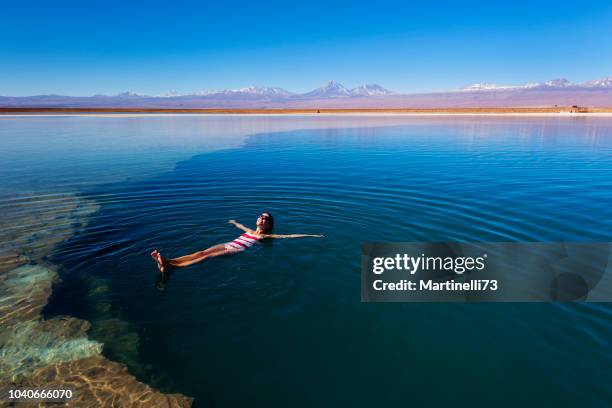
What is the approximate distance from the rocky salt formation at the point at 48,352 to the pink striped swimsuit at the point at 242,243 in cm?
379

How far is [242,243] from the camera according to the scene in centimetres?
1015

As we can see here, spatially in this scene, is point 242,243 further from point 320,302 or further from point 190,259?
point 320,302

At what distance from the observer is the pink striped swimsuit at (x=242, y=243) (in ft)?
32.7

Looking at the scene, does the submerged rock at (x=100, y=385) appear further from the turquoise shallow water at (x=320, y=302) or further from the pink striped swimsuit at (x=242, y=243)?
the pink striped swimsuit at (x=242, y=243)

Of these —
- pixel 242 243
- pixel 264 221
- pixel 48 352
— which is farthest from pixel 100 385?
pixel 264 221

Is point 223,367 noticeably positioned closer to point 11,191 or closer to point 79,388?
point 79,388

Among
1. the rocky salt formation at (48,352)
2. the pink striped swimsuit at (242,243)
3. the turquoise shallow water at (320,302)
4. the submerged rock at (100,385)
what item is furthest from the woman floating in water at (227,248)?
the submerged rock at (100,385)

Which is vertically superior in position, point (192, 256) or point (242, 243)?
point (242, 243)

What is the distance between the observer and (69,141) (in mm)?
37531

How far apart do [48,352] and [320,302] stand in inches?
201

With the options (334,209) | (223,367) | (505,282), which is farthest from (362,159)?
(223,367)

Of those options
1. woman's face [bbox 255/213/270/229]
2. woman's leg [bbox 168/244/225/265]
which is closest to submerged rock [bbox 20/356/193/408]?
woman's leg [bbox 168/244/225/265]

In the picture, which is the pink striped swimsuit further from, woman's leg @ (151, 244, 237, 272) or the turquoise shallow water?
the turquoise shallow water

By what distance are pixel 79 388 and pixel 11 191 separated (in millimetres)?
16215
